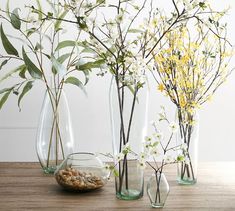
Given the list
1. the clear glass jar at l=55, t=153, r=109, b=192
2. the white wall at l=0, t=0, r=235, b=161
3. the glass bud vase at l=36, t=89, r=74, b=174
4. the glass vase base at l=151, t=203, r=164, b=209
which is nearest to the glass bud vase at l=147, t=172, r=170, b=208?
the glass vase base at l=151, t=203, r=164, b=209

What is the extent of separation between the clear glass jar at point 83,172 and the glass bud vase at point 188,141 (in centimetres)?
25

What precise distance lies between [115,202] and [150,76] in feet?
3.28

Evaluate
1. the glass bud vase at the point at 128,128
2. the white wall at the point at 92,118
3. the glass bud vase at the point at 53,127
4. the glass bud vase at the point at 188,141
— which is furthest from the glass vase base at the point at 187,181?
the white wall at the point at 92,118

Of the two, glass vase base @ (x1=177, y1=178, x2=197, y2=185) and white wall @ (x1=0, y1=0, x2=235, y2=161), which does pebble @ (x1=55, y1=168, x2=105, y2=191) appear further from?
white wall @ (x1=0, y1=0, x2=235, y2=161)

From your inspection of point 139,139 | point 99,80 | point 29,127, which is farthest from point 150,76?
point 139,139

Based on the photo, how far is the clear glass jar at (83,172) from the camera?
4.63ft

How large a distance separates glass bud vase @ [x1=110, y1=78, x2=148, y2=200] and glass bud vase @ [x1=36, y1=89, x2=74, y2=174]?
279 mm

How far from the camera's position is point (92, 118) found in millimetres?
2252

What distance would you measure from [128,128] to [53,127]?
0.34 metres

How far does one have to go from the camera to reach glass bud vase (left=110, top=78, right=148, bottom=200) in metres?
1.34

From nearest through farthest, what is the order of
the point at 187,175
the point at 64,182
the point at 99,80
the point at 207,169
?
the point at 64,182, the point at 187,175, the point at 207,169, the point at 99,80

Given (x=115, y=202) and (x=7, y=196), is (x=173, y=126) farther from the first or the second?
(x=7, y=196)

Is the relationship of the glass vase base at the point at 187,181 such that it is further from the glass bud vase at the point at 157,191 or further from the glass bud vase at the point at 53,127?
the glass bud vase at the point at 53,127

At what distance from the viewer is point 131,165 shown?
1334 millimetres
